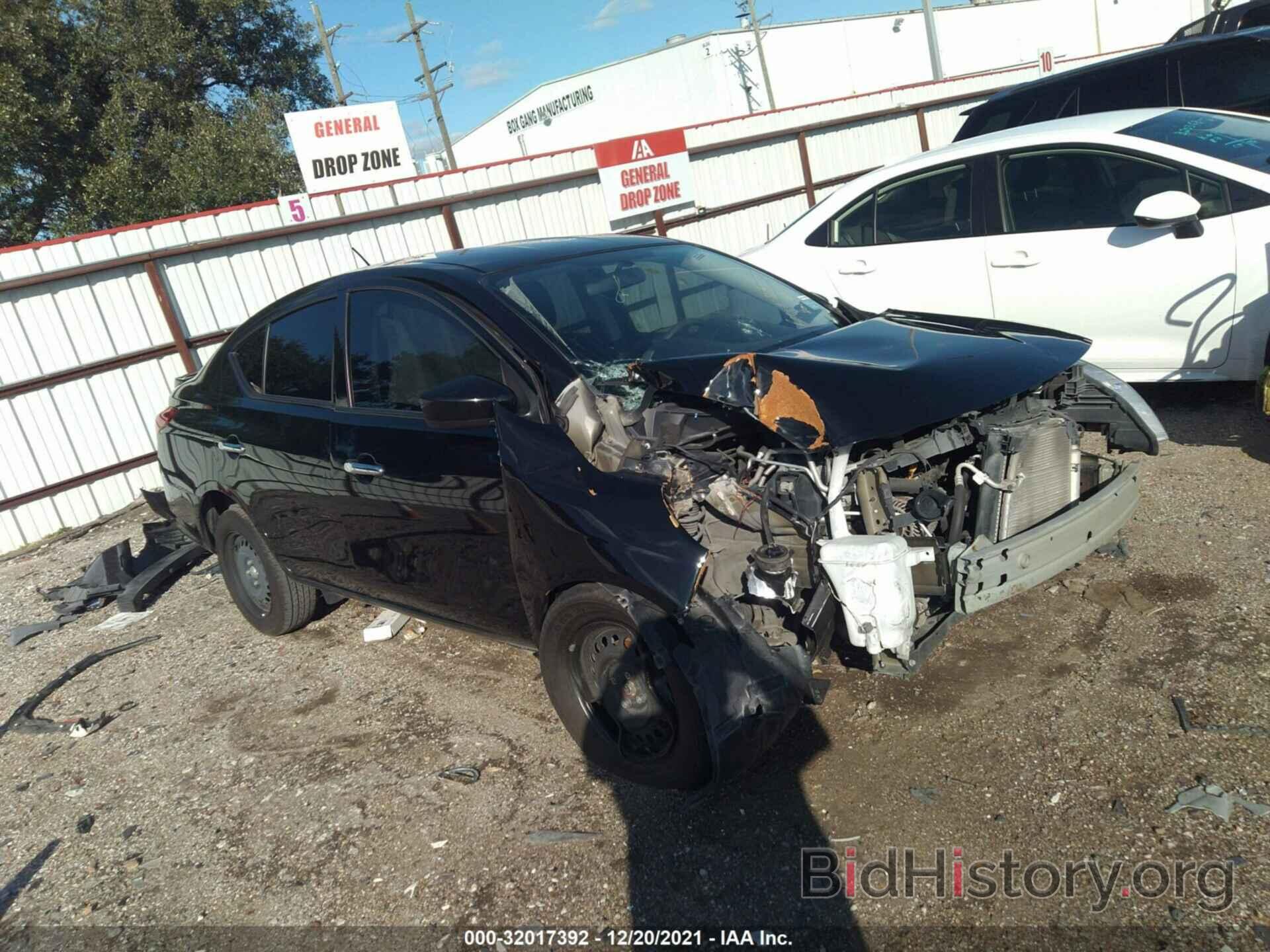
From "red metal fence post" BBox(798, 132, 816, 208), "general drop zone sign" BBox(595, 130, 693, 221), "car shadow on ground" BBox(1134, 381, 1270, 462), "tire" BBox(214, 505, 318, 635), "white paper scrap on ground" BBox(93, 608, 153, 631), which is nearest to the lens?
A: "tire" BBox(214, 505, 318, 635)

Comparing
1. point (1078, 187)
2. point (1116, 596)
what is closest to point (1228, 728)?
point (1116, 596)

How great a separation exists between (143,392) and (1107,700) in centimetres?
865

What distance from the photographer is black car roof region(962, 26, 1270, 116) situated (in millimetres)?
7332

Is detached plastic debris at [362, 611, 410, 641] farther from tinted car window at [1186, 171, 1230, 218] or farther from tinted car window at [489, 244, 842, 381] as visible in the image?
tinted car window at [1186, 171, 1230, 218]

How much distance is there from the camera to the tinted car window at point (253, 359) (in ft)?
14.8

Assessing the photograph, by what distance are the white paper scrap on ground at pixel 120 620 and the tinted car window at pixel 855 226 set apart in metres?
5.12

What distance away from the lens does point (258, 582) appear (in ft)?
16.4

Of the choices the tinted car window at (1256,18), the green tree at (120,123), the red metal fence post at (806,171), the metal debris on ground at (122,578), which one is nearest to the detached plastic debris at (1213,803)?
the metal debris on ground at (122,578)

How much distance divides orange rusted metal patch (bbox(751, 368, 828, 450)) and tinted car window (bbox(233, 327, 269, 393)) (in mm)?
2654

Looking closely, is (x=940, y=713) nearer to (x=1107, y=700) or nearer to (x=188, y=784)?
(x=1107, y=700)

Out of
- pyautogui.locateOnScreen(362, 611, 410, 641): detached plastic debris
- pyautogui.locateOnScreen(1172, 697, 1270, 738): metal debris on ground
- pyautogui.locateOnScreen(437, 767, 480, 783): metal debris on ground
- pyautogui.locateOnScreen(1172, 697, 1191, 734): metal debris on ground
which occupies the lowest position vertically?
pyautogui.locateOnScreen(1172, 697, 1270, 738): metal debris on ground

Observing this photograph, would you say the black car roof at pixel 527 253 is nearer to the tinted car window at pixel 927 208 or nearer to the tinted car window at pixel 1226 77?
the tinted car window at pixel 927 208

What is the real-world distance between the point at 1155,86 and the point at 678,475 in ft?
23.0

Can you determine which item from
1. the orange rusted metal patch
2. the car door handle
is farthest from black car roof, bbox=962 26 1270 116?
the orange rusted metal patch
